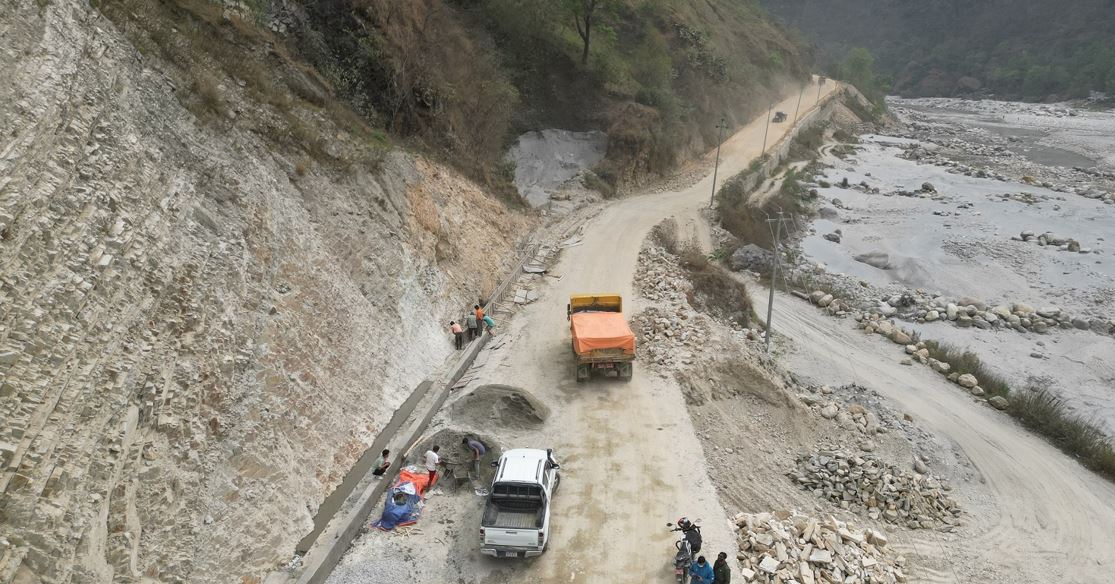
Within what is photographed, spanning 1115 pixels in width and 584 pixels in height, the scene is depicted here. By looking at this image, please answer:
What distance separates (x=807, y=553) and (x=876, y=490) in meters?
5.56

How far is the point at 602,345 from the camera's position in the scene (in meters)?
17.9

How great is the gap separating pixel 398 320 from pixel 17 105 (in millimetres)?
10056

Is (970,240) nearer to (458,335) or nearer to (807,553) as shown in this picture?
(807,553)

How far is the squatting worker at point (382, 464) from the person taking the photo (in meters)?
13.9

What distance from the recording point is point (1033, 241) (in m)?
40.1

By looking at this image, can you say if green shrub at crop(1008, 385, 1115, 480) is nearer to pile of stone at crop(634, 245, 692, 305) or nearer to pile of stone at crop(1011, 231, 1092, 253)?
pile of stone at crop(634, 245, 692, 305)

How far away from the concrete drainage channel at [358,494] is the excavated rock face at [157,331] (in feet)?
1.09

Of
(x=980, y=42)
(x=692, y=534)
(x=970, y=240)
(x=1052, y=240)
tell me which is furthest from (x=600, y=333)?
(x=980, y=42)

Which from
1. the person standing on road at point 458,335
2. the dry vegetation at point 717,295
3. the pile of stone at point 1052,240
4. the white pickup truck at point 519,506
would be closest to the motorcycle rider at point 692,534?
the white pickup truck at point 519,506

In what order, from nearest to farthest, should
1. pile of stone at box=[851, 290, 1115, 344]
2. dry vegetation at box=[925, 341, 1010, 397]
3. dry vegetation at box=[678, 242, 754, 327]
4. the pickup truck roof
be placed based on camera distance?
1. the pickup truck roof
2. dry vegetation at box=[925, 341, 1010, 397]
3. dry vegetation at box=[678, 242, 754, 327]
4. pile of stone at box=[851, 290, 1115, 344]

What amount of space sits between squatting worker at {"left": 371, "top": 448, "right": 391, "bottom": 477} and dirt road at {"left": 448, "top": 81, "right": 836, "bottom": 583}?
11.0 feet

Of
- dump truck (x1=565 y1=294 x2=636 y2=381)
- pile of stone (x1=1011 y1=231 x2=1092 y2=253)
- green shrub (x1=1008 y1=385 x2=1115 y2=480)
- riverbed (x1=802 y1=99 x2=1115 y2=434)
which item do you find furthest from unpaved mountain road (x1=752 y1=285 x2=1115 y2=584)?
pile of stone (x1=1011 y1=231 x2=1092 y2=253)

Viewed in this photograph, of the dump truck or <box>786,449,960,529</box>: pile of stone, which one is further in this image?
the dump truck

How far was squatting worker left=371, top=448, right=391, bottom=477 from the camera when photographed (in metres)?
13.9
